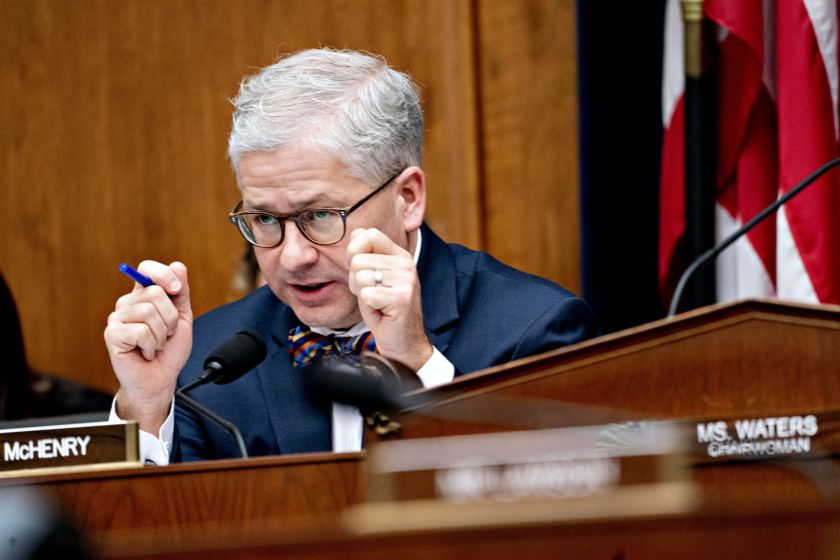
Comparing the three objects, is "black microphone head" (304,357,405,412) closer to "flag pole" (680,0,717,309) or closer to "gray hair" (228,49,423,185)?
"gray hair" (228,49,423,185)

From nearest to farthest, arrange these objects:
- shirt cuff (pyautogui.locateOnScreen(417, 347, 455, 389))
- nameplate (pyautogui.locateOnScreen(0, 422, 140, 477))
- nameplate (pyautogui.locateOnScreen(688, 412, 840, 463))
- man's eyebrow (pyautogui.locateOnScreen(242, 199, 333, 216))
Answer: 1. nameplate (pyautogui.locateOnScreen(688, 412, 840, 463))
2. nameplate (pyautogui.locateOnScreen(0, 422, 140, 477))
3. shirt cuff (pyautogui.locateOnScreen(417, 347, 455, 389))
4. man's eyebrow (pyautogui.locateOnScreen(242, 199, 333, 216))

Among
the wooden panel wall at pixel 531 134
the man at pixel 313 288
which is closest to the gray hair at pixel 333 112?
the man at pixel 313 288

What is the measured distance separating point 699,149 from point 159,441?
1777 millimetres

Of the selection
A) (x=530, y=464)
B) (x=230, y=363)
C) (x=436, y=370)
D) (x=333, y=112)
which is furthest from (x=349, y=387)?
(x=333, y=112)

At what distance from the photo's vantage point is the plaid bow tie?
88.1 inches

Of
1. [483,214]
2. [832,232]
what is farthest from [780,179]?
[483,214]

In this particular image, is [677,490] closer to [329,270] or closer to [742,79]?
[329,270]

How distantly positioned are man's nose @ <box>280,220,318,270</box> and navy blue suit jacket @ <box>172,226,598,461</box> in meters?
0.19

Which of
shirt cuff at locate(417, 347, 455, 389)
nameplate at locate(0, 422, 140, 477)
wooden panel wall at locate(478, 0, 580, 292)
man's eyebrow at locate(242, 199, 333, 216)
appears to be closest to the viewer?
nameplate at locate(0, 422, 140, 477)

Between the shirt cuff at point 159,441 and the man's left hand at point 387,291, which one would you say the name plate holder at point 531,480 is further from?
the shirt cuff at point 159,441

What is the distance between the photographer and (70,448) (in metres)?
1.52

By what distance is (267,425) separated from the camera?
7.23ft

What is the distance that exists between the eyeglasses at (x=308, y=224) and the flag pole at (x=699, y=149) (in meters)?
1.31

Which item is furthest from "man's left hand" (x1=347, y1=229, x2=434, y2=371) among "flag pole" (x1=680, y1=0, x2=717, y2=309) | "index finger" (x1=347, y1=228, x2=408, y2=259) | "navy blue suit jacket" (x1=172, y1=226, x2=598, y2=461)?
"flag pole" (x1=680, y1=0, x2=717, y2=309)
